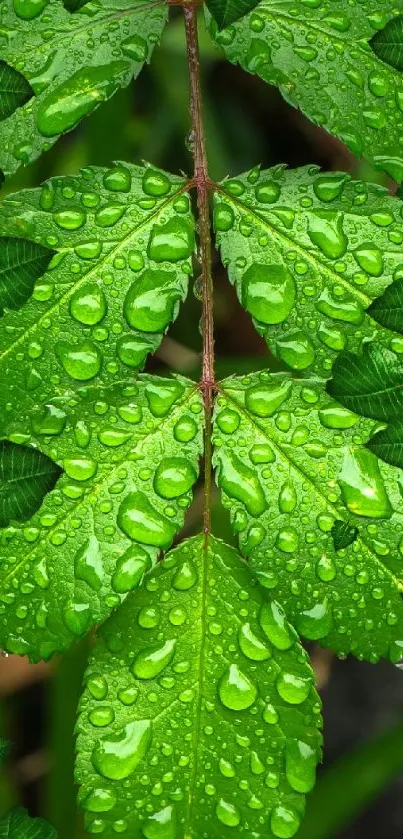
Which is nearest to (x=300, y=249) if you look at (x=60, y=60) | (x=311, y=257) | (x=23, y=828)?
(x=311, y=257)

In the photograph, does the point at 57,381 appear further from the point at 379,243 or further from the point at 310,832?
the point at 310,832

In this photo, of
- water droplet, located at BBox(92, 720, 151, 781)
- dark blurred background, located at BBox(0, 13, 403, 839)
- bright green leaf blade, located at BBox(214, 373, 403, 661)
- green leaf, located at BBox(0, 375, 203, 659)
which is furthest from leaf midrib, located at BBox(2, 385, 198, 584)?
dark blurred background, located at BBox(0, 13, 403, 839)

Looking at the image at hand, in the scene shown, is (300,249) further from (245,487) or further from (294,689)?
(294,689)

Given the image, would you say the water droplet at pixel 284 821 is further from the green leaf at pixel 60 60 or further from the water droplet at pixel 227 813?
the green leaf at pixel 60 60

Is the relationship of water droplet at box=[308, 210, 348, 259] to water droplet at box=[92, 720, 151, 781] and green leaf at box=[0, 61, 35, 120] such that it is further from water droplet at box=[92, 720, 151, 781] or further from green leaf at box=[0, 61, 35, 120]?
water droplet at box=[92, 720, 151, 781]

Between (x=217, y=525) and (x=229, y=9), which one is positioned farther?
(x=217, y=525)

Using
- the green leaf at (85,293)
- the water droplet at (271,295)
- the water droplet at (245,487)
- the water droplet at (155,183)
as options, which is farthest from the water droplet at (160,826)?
the water droplet at (155,183)
